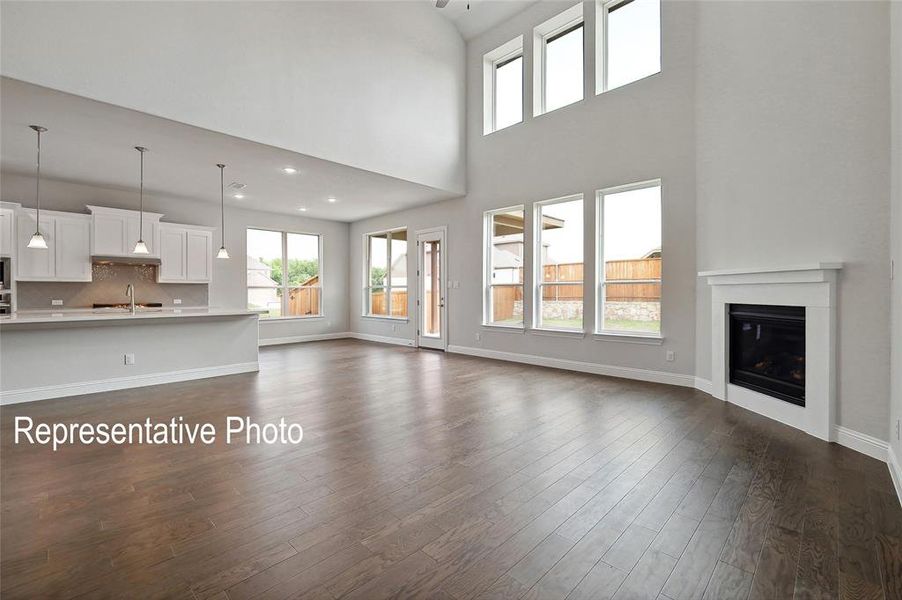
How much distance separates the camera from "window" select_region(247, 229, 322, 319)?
8.81 metres

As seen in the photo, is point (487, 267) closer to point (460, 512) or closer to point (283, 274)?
point (283, 274)

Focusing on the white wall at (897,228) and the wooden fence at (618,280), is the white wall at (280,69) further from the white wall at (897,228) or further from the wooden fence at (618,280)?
the white wall at (897,228)

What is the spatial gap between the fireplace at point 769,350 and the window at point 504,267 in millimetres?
3089

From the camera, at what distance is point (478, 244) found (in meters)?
7.20

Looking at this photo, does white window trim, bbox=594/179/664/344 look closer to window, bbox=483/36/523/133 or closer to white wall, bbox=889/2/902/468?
window, bbox=483/36/523/133

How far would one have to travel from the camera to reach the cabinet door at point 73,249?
240 inches

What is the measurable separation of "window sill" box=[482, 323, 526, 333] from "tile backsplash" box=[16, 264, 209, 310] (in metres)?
5.47

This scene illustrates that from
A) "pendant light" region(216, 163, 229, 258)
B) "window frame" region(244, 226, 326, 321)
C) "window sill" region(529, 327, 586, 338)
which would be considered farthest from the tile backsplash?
"window sill" region(529, 327, 586, 338)

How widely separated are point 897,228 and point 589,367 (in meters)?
3.54

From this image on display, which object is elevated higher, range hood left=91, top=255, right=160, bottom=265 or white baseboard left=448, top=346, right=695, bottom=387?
range hood left=91, top=255, right=160, bottom=265

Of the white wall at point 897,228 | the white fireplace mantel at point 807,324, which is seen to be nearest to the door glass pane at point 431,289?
the white fireplace mantel at point 807,324

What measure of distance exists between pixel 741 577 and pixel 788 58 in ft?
13.8

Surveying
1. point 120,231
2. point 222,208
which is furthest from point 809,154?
point 120,231

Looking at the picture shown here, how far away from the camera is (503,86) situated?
7.21 metres
